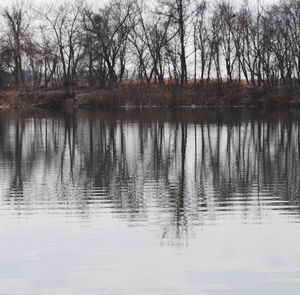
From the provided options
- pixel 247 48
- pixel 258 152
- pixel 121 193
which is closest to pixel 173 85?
pixel 247 48

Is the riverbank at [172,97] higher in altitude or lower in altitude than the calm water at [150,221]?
higher

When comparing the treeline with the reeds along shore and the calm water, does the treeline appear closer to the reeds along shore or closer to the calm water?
the reeds along shore

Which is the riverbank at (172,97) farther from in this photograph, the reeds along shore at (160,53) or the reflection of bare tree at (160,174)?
the reflection of bare tree at (160,174)

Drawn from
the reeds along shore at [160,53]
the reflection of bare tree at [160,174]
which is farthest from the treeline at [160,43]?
the reflection of bare tree at [160,174]

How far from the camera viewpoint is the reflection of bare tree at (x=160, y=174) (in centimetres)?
1650

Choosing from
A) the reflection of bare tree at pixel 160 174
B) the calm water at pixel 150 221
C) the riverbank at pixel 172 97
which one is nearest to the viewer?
the calm water at pixel 150 221

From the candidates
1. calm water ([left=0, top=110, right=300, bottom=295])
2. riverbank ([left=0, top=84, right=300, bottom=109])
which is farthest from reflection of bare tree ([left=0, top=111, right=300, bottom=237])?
riverbank ([left=0, top=84, right=300, bottom=109])

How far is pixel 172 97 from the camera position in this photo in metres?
79.0

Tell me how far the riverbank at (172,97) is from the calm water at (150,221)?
158 ft

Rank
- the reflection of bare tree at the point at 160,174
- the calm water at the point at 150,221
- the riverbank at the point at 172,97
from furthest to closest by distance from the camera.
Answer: the riverbank at the point at 172,97
the reflection of bare tree at the point at 160,174
the calm water at the point at 150,221

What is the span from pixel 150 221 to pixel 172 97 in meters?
64.5

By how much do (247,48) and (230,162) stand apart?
5850 cm

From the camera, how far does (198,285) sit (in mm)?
10414

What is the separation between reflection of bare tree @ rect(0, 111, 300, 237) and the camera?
54.1ft
